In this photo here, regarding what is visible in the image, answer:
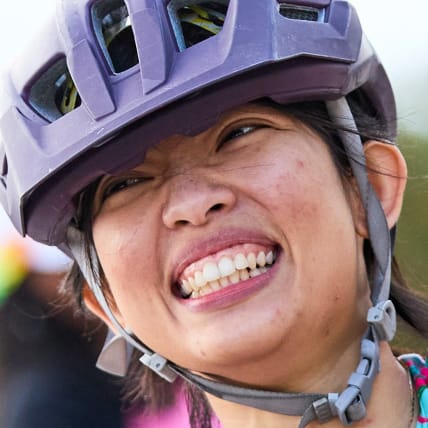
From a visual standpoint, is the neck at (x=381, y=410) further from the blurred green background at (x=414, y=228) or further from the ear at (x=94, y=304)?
the ear at (x=94, y=304)

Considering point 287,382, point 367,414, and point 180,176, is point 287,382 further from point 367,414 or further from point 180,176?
point 180,176

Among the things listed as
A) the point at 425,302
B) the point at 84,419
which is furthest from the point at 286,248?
the point at 84,419

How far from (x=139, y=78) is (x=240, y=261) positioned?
44 cm

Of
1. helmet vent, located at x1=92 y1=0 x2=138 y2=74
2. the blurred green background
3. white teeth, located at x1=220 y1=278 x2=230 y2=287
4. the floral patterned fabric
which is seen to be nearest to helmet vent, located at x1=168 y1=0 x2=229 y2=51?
helmet vent, located at x1=92 y1=0 x2=138 y2=74

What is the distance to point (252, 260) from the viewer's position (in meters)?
1.68

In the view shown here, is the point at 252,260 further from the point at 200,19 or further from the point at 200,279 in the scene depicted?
the point at 200,19

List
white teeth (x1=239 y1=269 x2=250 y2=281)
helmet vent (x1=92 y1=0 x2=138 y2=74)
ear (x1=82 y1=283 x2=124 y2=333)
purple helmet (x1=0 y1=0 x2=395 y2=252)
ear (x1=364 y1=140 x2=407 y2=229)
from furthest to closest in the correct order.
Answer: ear (x1=82 y1=283 x2=124 y2=333) → ear (x1=364 y1=140 x2=407 y2=229) → helmet vent (x1=92 y1=0 x2=138 y2=74) → white teeth (x1=239 y1=269 x2=250 y2=281) → purple helmet (x1=0 y1=0 x2=395 y2=252)

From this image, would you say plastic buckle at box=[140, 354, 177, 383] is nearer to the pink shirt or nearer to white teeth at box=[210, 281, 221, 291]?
white teeth at box=[210, 281, 221, 291]

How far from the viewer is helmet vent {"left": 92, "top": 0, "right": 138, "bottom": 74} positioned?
1.80 meters

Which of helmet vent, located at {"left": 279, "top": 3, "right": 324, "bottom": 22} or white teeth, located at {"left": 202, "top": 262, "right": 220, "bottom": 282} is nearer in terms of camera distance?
white teeth, located at {"left": 202, "top": 262, "right": 220, "bottom": 282}

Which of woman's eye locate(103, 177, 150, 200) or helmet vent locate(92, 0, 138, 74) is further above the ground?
helmet vent locate(92, 0, 138, 74)

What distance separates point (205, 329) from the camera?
1.69 metres

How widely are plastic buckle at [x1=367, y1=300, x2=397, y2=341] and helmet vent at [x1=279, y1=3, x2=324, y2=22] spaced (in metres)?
0.67

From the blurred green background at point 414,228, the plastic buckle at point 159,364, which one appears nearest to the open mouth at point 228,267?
the plastic buckle at point 159,364
